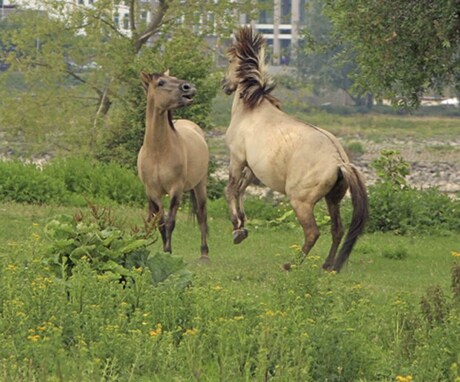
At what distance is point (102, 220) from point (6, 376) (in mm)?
4178

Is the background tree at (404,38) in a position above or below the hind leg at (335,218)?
above

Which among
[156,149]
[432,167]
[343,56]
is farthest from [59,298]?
[432,167]

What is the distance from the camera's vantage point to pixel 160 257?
12281 millimetres

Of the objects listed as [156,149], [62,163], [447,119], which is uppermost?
[156,149]

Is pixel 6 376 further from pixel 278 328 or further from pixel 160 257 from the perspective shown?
pixel 160 257

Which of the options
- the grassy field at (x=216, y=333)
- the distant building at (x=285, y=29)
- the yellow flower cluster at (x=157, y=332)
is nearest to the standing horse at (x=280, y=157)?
the grassy field at (x=216, y=333)

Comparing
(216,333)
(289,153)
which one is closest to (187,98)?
(289,153)

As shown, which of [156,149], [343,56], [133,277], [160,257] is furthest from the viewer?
[343,56]

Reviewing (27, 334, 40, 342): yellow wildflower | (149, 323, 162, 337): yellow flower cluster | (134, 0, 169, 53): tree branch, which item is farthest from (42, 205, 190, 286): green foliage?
(134, 0, 169, 53): tree branch

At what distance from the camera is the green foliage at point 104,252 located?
11.9m

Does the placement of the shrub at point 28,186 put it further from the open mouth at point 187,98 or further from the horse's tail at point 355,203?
the horse's tail at point 355,203

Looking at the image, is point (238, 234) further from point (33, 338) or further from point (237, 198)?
point (33, 338)

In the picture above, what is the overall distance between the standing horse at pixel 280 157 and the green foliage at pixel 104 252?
9.92ft

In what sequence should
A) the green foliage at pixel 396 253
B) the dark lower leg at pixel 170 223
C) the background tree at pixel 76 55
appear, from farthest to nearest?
the background tree at pixel 76 55 → the green foliage at pixel 396 253 → the dark lower leg at pixel 170 223
